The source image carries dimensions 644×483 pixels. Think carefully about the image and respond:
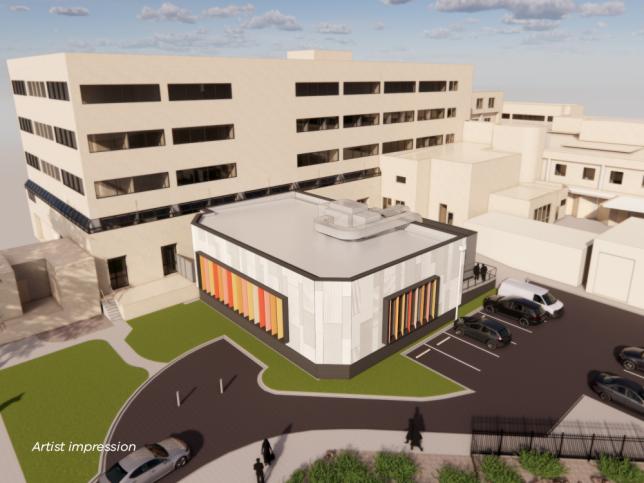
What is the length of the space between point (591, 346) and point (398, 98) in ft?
105

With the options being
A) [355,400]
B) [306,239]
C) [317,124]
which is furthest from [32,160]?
[355,400]

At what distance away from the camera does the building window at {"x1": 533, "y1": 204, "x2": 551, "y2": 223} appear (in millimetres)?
44250

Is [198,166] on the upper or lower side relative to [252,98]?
lower

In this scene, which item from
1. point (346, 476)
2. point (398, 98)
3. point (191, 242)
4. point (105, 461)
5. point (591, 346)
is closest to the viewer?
point (346, 476)

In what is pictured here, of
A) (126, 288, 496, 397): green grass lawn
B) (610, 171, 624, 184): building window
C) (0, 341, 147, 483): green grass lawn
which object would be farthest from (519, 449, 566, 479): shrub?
(610, 171, 624, 184): building window

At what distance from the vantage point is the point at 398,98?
4981 centimetres

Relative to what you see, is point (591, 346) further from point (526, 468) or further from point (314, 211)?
point (314, 211)

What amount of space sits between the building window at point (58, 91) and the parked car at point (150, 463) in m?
22.8

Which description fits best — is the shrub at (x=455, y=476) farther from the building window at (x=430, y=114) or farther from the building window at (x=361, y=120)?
the building window at (x=430, y=114)

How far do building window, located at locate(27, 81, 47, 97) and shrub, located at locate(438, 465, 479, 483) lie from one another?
1400 inches

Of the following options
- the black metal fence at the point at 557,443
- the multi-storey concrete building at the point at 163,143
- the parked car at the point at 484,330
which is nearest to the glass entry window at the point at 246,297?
the multi-storey concrete building at the point at 163,143

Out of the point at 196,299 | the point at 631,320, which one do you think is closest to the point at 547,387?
the point at 631,320

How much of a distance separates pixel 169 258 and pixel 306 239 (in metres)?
12.3

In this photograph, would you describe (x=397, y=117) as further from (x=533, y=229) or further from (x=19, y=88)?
(x=19, y=88)
